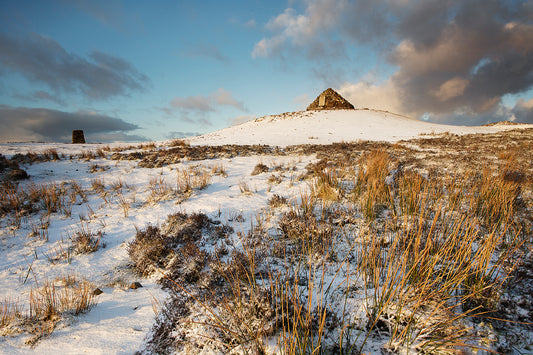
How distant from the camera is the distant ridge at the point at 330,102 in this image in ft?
135

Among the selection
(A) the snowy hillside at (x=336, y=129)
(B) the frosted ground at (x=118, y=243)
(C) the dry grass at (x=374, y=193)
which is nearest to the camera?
(B) the frosted ground at (x=118, y=243)

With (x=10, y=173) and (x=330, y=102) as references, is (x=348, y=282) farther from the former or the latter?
(x=330, y=102)

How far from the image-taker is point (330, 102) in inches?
1650

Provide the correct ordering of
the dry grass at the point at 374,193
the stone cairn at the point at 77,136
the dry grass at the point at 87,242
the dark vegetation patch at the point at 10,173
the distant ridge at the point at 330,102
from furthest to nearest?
the distant ridge at the point at 330,102 < the stone cairn at the point at 77,136 < the dark vegetation patch at the point at 10,173 < the dry grass at the point at 374,193 < the dry grass at the point at 87,242

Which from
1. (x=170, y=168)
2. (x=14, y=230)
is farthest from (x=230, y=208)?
(x=170, y=168)

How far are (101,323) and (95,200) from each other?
4.30m

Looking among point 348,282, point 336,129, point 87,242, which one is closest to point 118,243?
point 87,242

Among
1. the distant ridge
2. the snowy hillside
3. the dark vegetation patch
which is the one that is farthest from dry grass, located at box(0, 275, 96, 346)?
the distant ridge

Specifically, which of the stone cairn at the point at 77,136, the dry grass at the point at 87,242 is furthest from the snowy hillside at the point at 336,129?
the dry grass at the point at 87,242

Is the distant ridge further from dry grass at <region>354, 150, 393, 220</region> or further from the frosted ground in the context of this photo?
dry grass at <region>354, 150, 393, 220</region>

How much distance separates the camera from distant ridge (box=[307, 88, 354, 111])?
4116 cm

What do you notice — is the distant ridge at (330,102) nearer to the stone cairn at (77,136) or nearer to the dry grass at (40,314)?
the stone cairn at (77,136)

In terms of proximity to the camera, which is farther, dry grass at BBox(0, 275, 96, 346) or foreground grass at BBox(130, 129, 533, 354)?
dry grass at BBox(0, 275, 96, 346)

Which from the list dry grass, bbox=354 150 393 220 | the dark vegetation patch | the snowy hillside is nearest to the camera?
dry grass, bbox=354 150 393 220
